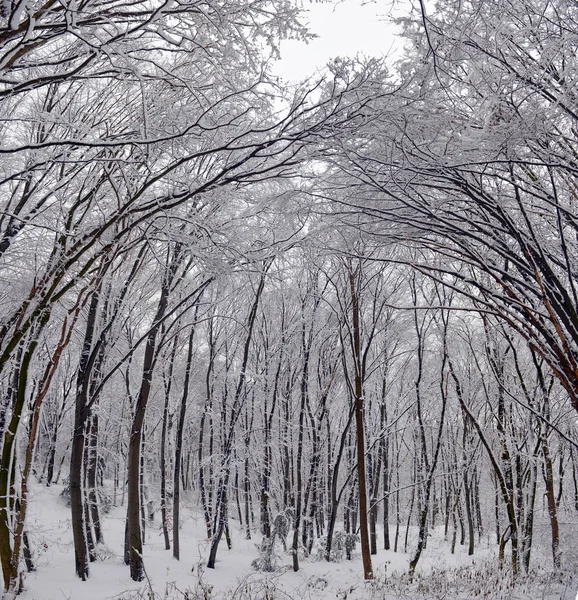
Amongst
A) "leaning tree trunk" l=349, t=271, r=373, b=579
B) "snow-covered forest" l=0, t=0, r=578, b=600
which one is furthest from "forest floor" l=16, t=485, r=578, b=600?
"leaning tree trunk" l=349, t=271, r=373, b=579

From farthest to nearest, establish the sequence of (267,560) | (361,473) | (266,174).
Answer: (267,560) < (361,473) < (266,174)

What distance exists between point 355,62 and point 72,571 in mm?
8595

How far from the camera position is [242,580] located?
7172 mm


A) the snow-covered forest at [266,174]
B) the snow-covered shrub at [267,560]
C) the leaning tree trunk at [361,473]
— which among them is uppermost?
the snow-covered forest at [266,174]

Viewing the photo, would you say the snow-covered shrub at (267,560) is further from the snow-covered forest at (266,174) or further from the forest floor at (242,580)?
the forest floor at (242,580)

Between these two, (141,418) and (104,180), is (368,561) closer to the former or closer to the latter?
(141,418)

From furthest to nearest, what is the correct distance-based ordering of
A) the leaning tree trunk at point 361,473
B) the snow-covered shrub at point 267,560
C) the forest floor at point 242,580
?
the snow-covered shrub at point 267,560, the leaning tree trunk at point 361,473, the forest floor at point 242,580

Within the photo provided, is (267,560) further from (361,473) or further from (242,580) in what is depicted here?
(361,473)

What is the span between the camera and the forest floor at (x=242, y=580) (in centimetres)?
562

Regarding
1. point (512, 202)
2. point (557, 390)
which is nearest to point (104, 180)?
point (512, 202)

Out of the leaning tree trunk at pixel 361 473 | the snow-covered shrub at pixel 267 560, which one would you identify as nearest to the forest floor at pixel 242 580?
the snow-covered shrub at pixel 267 560

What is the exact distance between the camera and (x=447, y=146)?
307cm

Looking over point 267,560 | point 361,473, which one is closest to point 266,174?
point 361,473

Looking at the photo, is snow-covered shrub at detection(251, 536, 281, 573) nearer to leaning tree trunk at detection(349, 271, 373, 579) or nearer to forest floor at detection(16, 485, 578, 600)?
forest floor at detection(16, 485, 578, 600)
